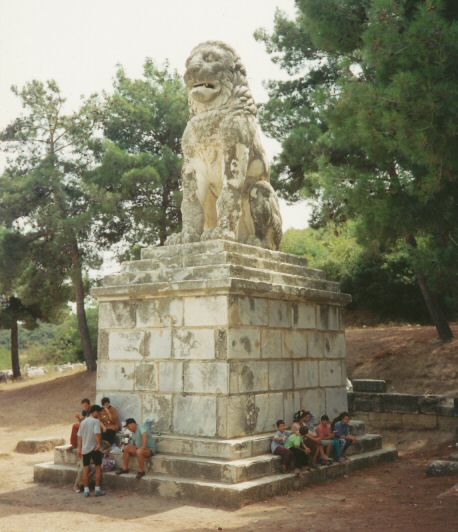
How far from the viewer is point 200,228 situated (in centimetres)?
781

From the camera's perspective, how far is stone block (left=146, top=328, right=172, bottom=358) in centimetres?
711

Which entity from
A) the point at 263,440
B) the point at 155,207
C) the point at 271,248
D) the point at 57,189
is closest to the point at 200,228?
the point at 271,248

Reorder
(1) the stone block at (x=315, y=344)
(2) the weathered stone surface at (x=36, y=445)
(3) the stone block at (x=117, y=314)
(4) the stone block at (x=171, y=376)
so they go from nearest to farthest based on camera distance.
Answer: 1. (4) the stone block at (x=171, y=376)
2. (3) the stone block at (x=117, y=314)
3. (1) the stone block at (x=315, y=344)
4. (2) the weathered stone surface at (x=36, y=445)

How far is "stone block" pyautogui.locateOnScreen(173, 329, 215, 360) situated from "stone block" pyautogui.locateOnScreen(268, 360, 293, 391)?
90 centimetres

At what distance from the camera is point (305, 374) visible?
7.91m

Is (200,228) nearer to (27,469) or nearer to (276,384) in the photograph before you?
(276,384)

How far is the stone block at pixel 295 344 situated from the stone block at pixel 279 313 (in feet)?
0.50

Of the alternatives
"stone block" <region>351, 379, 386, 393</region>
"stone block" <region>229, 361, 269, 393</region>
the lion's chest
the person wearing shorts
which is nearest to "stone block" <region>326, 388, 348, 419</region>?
"stone block" <region>229, 361, 269, 393</region>

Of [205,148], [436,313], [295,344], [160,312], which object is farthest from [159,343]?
[436,313]

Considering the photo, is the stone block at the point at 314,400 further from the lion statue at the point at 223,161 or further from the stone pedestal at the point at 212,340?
the lion statue at the point at 223,161

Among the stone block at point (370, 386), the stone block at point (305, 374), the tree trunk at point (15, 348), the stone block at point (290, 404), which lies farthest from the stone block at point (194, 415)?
the tree trunk at point (15, 348)

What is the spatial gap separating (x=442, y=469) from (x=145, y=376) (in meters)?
3.79

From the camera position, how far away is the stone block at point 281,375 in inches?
286

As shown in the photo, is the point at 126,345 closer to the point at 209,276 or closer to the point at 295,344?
the point at 209,276
